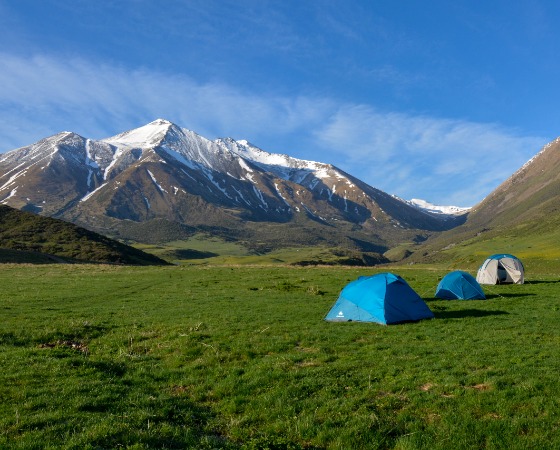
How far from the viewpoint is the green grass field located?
34.6ft

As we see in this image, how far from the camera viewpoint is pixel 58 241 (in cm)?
14925

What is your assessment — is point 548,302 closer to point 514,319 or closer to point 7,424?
point 514,319

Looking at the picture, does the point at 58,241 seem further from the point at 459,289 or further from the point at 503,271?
the point at 459,289

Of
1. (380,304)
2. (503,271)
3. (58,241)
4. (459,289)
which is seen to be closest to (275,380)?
(380,304)

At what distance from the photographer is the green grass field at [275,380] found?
10539 mm

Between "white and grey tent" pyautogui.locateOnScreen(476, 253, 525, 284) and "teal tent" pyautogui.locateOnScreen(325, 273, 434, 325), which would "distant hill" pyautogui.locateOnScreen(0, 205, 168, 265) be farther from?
"teal tent" pyautogui.locateOnScreen(325, 273, 434, 325)

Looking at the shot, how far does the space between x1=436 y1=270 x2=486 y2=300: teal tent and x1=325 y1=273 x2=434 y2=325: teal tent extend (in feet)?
32.0

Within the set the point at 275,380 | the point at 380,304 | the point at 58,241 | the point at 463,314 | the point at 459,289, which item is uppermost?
the point at 58,241

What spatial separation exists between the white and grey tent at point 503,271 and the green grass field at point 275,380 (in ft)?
53.9

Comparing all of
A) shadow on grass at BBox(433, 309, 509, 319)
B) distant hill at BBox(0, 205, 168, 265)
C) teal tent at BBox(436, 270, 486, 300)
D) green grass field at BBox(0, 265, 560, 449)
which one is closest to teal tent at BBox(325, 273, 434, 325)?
green grass field at BBox(0, 265, 560, 449)

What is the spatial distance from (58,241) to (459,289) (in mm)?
147308

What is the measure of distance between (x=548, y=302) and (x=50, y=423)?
113 feet

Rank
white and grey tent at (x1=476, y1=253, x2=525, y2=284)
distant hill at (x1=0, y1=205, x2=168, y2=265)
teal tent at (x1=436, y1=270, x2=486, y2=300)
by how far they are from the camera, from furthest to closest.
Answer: distant hill at (x1=0, y1=205, x2=168, y2=265), white and grey tent at (x1=476, y1=253, x2=525, y2=284), teal tent at (x1=436, y1=270, x2=486, y2=300)

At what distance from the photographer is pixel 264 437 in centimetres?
1036
